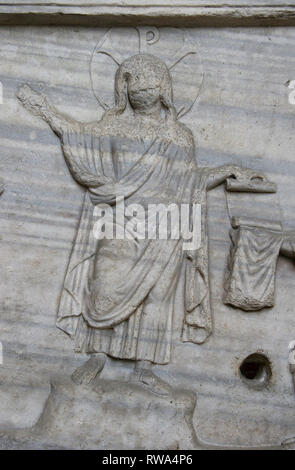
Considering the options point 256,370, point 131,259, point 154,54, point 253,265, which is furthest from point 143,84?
point 256,370

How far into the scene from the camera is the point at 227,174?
336cm

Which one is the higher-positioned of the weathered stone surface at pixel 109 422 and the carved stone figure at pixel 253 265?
the carved stone figure at pixel 253 265

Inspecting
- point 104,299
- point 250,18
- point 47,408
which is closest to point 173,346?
point 104,299

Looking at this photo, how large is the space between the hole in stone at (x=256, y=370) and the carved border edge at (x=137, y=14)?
1.64 m

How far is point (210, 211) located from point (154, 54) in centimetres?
82

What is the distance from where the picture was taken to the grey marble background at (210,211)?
3.32 m

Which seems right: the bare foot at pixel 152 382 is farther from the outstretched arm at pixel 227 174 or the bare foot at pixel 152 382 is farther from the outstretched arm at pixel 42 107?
the outstretched arm at pixel 42 107

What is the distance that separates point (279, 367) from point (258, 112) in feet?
4.13

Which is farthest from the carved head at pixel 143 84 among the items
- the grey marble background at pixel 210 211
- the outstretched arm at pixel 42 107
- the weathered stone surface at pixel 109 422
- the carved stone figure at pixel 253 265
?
the weathered stone surface at pixel 109 422

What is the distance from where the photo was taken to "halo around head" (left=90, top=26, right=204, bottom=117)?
133 inches

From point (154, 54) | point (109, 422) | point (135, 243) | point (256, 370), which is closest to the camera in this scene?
point (109, 422)

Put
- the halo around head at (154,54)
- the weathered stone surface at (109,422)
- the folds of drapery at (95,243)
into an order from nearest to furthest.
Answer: the weathered stone surface at (109,422) < the folds of drapery at (95,243) < the halo around head at (154,54)

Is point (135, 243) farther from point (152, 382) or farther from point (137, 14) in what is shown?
point (137, 14)

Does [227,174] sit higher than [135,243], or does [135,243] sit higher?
[227,174]
